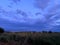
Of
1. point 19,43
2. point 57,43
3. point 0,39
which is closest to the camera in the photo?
point 57,43

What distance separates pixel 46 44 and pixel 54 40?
107cm

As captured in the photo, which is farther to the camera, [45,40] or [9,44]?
[9,44]

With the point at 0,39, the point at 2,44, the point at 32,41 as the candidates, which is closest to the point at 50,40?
the point at 32,41

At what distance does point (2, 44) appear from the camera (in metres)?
24.8

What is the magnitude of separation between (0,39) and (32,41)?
616cm

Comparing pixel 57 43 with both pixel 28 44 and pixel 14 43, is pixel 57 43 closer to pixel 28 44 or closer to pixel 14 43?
pixel 28 44

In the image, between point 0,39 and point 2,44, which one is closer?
point 2,44

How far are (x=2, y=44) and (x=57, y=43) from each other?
7030 mm

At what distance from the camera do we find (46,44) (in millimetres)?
22516

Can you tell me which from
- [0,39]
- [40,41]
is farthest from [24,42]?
[0,39]

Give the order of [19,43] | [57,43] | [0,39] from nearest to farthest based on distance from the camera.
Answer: [57,43], [19,43], [0,39]

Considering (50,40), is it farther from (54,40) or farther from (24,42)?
(24,42)

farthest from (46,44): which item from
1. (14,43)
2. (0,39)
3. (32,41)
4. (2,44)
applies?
(0,39)

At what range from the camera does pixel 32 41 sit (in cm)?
2388
